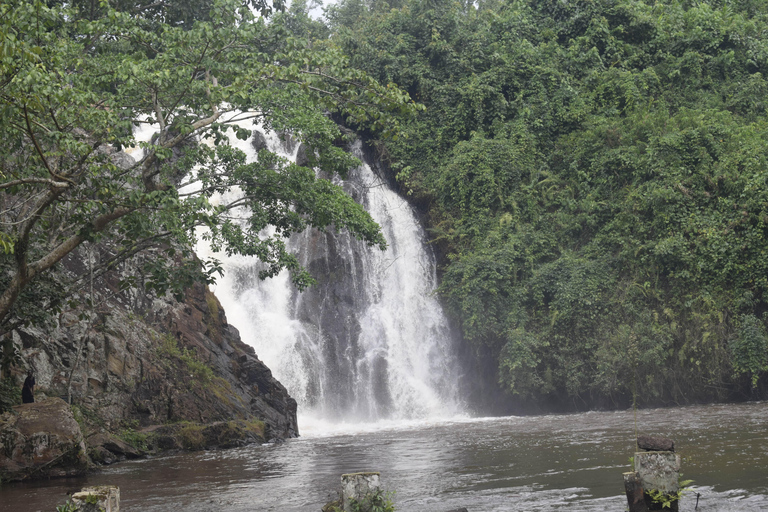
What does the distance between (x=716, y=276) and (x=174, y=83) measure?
16981 millimetres

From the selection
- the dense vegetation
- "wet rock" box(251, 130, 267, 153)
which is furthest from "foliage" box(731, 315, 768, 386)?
"wet rock" box(251, 130, 267, 153)

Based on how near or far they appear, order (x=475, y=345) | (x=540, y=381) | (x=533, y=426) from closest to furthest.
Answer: (x=533, y=426), (x=540, y=381), (x=475, y=345)

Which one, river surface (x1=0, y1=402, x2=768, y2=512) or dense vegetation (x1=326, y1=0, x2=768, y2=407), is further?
dense vegetation (x1=326, y1=0, x2=768, y2=407)

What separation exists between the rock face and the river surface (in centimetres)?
56

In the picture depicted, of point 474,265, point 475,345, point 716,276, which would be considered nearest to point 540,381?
point 475,345

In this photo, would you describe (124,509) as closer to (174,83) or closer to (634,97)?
(174,83)

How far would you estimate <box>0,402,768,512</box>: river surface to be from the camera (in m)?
8.23

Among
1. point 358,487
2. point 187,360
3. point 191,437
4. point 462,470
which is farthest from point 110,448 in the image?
point 358,487

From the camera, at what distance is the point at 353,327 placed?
24.7 m

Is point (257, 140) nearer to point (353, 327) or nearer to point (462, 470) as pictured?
point (353, 327)

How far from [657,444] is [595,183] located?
19.3m

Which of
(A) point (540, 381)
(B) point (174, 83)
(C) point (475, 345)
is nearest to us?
(B) point (174, 83)

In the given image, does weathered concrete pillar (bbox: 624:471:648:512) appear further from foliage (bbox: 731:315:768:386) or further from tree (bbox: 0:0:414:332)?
foliage (bbox: 731:315:768:386)

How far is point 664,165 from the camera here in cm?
2314
